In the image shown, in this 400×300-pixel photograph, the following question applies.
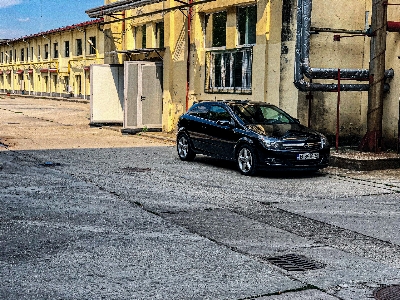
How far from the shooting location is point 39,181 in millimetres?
10852

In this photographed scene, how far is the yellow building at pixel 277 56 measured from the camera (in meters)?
16.1

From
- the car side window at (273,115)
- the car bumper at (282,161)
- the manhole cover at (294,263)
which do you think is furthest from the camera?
the car side window at (273,115)

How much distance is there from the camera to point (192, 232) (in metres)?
7.18

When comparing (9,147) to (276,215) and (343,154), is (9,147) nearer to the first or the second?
(343,154)

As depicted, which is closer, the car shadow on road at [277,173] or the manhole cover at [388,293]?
the manhole cover at [388,293]

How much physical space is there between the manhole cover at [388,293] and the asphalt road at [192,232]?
0.20 feet

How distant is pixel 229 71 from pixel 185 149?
5.87 m

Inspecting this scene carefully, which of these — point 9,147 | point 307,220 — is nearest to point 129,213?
point 307,220

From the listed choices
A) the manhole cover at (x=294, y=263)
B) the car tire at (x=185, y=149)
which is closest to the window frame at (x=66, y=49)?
the car tire at (x=185, y=149)

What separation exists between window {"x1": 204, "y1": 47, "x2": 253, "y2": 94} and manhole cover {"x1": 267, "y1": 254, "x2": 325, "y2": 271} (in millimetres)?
12678

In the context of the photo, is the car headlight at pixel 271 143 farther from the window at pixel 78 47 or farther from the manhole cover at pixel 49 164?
the window at pixel 78 47

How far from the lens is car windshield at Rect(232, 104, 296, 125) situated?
42.6 feet

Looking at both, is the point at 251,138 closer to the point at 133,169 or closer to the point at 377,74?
the point at 133,169

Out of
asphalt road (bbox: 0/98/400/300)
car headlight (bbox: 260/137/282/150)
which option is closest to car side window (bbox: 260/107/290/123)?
car headlight (bbox: 260/137/282/150)
